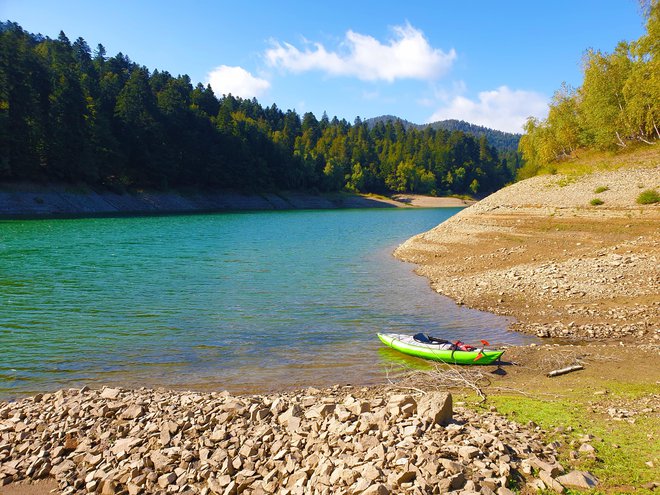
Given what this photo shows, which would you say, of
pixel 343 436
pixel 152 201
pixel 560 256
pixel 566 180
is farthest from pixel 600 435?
pixel 152 201

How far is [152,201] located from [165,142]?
21.9 metres

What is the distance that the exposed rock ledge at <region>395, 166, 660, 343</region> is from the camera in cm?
1664

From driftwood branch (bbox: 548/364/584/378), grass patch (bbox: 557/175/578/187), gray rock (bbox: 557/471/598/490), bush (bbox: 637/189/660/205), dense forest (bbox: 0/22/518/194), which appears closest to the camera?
gray rock (bbox: 557/471/598/490)

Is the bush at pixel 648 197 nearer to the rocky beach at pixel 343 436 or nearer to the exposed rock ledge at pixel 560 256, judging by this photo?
the exposed rock ledge at pixel 560 256

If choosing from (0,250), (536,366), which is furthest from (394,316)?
(0,250)

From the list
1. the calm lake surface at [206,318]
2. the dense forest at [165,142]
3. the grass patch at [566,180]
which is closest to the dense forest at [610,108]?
the grass patch at [566,180]

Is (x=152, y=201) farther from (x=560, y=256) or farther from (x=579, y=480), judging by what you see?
(x=579, y=480)

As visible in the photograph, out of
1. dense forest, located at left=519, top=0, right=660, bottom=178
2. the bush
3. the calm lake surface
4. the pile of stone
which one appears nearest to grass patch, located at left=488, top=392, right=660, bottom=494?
the pile of stone

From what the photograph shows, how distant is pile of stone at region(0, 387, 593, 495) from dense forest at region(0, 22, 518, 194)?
70167mm

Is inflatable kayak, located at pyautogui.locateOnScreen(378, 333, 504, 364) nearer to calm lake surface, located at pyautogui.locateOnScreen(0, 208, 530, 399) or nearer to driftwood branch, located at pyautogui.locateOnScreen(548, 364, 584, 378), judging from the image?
calm lake surface, located at pyautogui.locateOnScreen(0, 208, 530, 399)

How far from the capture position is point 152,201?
87.0m

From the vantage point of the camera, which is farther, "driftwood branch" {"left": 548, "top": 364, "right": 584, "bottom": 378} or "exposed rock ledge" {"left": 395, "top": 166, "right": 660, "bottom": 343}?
"exposed rock ledge" {"left": 395, "top": 166, "right": 660, "bottom": 343}

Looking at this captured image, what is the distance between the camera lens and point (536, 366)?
1234cm

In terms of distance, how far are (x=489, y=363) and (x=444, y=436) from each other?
6528 millimetres
